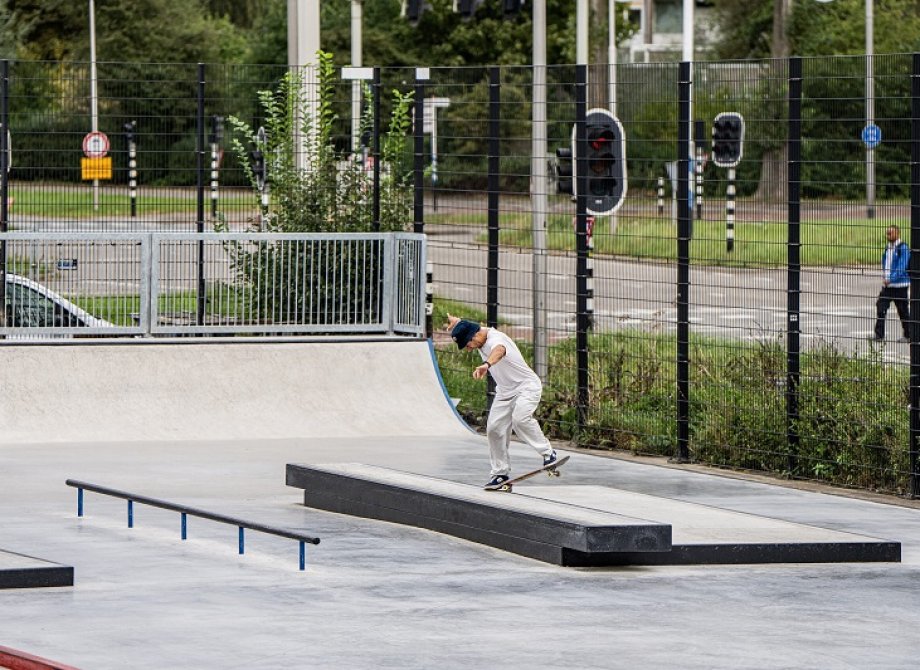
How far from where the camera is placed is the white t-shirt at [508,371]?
1455 cm

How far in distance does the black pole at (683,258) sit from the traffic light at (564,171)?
1.81m

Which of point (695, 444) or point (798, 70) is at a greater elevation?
point (798, 70)

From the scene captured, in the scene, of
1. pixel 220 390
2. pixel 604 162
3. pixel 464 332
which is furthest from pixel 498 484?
pixel 220 390

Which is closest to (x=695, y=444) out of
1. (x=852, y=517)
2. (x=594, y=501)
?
(x=852, y=517)

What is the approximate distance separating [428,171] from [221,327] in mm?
2856

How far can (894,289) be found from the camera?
21.7 metres

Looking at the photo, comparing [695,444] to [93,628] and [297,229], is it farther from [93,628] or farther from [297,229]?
[93,628]

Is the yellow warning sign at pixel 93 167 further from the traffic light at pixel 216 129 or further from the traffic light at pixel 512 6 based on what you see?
the traffic light at pixel 512 6

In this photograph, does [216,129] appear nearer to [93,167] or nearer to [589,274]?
[93,167]

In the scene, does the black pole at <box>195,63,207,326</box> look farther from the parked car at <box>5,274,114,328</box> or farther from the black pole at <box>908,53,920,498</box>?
the black pole at <box>908,53,920,498</box>

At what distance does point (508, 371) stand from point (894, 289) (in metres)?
8.55

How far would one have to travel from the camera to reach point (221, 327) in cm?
1931

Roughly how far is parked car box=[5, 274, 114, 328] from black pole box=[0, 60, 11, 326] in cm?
7

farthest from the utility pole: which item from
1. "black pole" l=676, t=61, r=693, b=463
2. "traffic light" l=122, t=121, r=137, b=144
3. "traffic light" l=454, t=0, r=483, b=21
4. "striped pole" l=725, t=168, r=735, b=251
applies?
"striped pole" l=725, t=168, r=735, b=251
